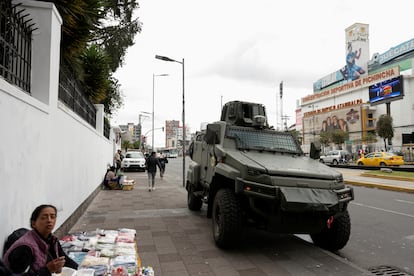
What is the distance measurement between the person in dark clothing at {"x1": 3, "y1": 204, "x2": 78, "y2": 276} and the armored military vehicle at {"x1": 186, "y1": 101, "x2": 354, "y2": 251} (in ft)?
8.27

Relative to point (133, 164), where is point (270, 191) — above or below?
above

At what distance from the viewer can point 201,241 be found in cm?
537

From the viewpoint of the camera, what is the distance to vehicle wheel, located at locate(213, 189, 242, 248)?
4.58 m

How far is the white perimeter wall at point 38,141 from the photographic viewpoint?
299 centimetres

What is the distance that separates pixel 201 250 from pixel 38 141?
2.92 metres

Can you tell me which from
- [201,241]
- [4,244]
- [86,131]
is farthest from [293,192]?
[86,131]

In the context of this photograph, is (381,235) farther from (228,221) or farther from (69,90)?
(69,90)

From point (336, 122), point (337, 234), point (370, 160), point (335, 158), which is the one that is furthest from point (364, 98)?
point (337, 234)

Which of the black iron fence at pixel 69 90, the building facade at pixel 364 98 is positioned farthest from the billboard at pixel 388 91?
the black iron fence at pixel 69 90

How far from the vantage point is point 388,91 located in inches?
1893

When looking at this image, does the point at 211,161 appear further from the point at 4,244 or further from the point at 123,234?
the point at 4,244

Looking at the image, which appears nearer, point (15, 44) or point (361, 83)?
point (15, 44)

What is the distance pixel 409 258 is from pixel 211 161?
3696mm

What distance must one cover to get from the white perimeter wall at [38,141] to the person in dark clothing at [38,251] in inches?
20.6
